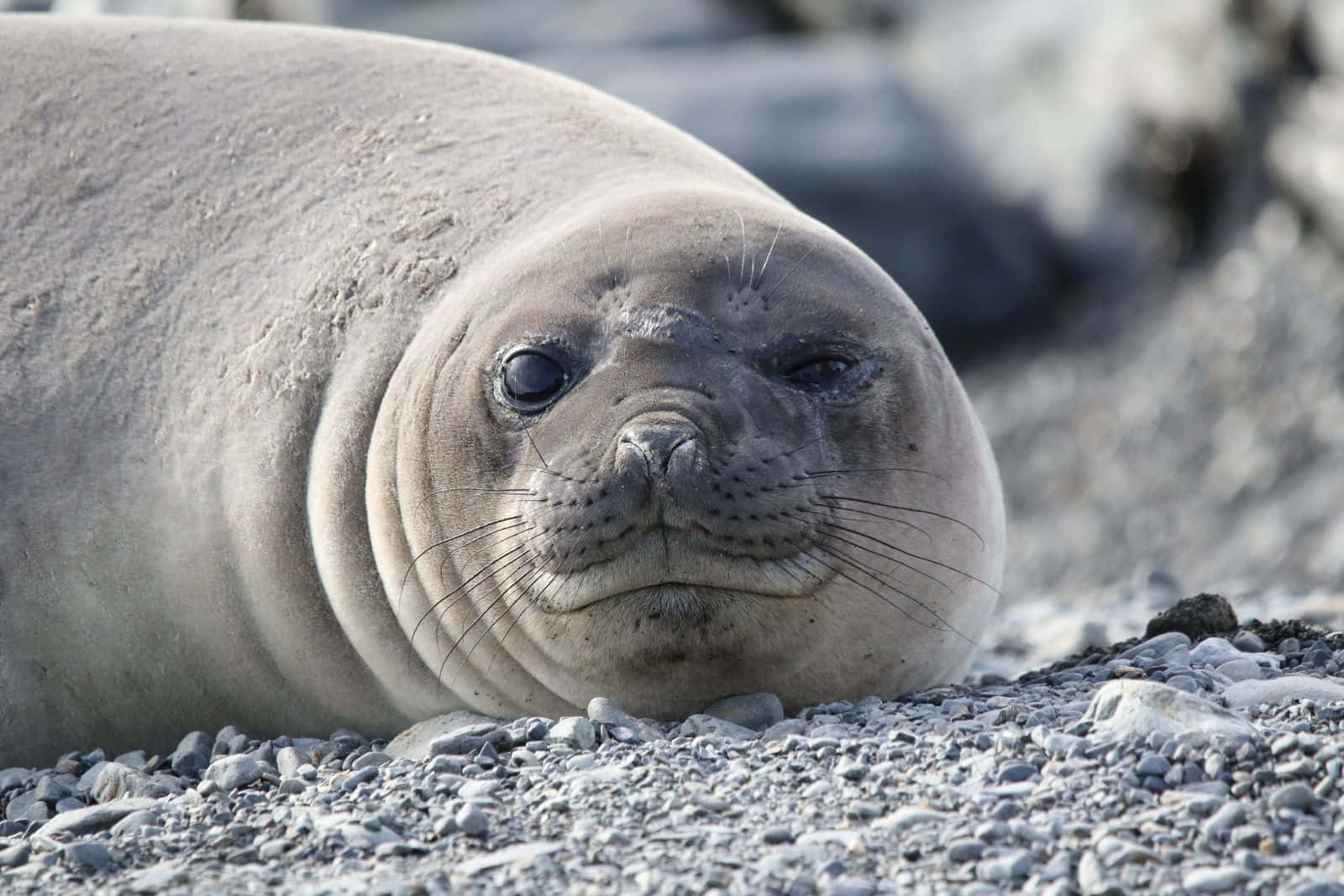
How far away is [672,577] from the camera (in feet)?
10.7

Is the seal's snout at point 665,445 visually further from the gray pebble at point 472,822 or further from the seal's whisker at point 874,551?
the gray pebble at point 472,822

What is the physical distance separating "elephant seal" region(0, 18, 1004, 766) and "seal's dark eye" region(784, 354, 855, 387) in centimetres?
2

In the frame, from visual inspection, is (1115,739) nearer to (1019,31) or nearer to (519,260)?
(519,260)

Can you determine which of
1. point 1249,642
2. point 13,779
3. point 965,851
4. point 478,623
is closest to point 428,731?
point 478,623

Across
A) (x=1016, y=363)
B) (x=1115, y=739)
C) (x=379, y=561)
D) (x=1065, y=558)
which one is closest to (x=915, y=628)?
(x=1115, y=739)

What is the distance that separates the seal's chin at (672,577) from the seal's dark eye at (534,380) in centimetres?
38

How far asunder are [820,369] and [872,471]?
0.23 meters

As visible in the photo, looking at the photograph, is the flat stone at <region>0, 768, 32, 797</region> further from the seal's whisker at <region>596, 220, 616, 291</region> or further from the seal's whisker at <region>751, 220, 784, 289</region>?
the seal's whisker at <region>751, 220, 784, 289</region>

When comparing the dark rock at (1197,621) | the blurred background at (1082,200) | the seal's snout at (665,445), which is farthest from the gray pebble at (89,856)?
the blurred background at (1082,200)

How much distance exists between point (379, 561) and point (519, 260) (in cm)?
72

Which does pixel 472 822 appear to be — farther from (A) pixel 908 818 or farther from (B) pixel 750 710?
(B) pixel 750 710

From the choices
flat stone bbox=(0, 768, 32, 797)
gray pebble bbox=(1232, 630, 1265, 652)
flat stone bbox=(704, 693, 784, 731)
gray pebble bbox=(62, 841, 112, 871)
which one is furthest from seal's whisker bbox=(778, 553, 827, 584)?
flat stone bbox=(0, 768, 32, 797)

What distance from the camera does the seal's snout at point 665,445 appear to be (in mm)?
3172

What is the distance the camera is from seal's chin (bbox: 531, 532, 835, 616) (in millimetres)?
3242
